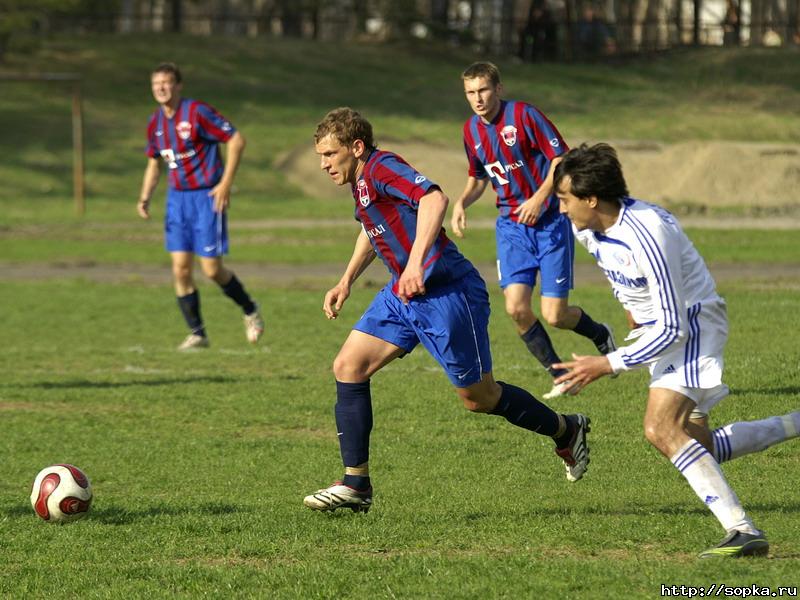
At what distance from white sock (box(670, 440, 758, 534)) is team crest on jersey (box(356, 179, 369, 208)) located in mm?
2045

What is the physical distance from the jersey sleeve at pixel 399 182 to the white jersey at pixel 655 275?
1020 mm

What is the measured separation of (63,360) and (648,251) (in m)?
8.84

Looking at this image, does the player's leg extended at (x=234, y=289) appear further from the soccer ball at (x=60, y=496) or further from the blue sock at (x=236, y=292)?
the soccer ball at (x=60, y=496)

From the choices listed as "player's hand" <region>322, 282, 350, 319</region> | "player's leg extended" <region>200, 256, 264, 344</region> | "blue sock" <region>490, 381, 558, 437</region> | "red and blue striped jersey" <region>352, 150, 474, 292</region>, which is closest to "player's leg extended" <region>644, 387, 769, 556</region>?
"blue sock" <region>490, 381, 558, 437</region>

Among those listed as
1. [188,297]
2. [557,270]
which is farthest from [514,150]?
[188,297]

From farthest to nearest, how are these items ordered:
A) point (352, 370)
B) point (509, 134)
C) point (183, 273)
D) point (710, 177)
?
point (710, 177) < point (183, 273) < point (509, 134) < point (352, 370)

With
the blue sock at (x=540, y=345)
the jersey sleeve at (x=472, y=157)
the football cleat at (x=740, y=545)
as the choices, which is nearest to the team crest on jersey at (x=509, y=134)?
the jersey sleeve at (x=472, y=157)

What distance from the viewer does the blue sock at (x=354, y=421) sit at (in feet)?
22.8

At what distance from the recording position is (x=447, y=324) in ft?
22.2

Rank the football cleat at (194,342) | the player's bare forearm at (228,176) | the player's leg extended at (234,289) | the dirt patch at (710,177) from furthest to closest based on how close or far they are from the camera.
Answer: the dirt patch at (710,177) → the football cleat at (194,342) → the player's leg extended at (234,289) → the player's bare forearm at (228,176)

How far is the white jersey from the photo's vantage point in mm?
5723

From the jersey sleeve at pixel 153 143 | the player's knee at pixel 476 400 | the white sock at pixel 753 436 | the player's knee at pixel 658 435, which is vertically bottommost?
the player's knee at pixel 476 400

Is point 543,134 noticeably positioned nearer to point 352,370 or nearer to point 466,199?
point 466,199

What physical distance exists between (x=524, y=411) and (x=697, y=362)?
1.46m
